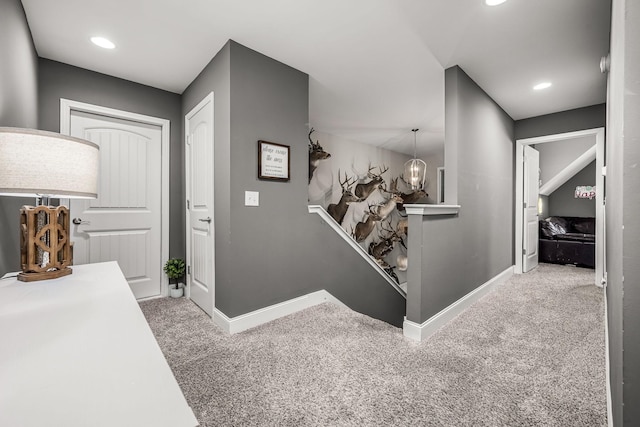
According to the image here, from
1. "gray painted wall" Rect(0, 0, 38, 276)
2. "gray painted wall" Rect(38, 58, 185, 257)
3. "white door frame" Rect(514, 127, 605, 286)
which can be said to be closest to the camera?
"gray painted wall" Rect(0, 0, 38, 276)

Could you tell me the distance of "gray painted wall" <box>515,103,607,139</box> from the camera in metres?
3.52

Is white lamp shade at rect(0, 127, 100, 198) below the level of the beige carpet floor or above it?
above

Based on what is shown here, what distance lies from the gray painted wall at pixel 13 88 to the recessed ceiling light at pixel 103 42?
0.37 meters

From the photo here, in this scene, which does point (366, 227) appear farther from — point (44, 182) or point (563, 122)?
point (44, 182)

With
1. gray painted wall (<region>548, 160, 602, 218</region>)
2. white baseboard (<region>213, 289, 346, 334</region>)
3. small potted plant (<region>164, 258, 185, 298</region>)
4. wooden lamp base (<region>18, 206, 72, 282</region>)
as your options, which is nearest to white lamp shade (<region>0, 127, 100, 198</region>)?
wooden lamp base (<region>18, 206, 72, 282</region>)

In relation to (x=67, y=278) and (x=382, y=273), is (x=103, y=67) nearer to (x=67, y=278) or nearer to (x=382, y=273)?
(x=67, y=278)

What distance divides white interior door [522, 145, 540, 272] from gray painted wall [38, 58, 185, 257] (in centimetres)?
458

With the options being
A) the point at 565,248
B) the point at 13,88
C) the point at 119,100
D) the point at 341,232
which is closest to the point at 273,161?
the point at 341,232

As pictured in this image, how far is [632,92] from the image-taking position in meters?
0.73

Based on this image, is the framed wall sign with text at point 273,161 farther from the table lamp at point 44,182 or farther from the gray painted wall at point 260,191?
the table lamp at point 44,182

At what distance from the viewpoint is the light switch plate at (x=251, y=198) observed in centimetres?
223

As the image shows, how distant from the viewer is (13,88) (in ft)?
5.36

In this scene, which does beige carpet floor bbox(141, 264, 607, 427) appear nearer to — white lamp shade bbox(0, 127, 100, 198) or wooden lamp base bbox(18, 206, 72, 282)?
wooden lamp base bbox(18, 206, 72, 282)

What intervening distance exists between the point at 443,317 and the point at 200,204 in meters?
2.39
